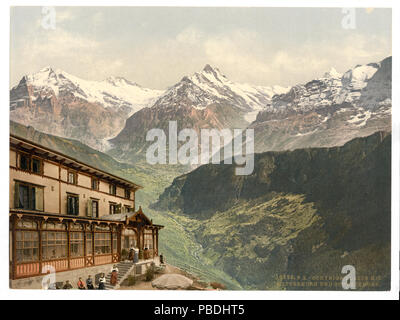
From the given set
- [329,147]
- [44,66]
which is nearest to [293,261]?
[329,147]

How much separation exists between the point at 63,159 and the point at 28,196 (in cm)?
196

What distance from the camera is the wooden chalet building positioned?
13.2 metres

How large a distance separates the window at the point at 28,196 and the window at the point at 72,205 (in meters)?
1.31

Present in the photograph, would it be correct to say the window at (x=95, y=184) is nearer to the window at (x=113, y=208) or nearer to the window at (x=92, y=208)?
the window at (x=92, y=208)

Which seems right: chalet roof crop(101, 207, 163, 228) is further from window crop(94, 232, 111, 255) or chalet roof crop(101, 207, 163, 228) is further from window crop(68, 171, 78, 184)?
window crop(68, 171, 78, 184)

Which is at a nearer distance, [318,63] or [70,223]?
[70,223]

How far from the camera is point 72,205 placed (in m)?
15.5

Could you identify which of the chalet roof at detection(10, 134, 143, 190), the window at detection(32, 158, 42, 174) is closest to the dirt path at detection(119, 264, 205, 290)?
the chalet roof at detection(10, 134, 143, 190)

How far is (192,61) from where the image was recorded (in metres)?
17.6

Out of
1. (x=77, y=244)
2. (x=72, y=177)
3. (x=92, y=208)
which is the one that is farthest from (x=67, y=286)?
(x=72, y=177)

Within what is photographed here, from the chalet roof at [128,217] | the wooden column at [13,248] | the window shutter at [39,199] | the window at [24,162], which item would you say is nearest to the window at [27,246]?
the wooden column at [13,248]

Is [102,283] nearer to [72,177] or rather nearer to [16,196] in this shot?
[72,177]
